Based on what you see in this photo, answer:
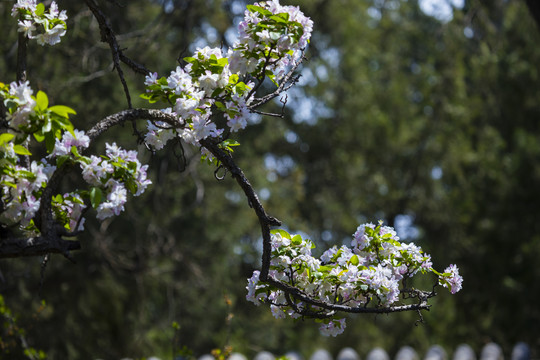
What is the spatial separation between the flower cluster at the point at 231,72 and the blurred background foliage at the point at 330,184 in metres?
3.55

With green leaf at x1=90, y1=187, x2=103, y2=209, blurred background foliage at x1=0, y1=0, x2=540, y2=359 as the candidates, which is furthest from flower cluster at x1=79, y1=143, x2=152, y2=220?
blurred background foliage at x1=0, y1=0, x2=540, y2=359

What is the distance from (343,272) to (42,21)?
153cm

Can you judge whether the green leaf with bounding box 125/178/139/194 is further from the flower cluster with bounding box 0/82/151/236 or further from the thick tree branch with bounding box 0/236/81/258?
the thick tree branch with bounding box 0/236/81/258

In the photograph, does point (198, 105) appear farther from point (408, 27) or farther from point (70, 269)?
point (408, 27)

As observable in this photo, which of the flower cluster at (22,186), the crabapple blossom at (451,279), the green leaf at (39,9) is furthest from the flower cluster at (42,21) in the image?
the crabapple blossom at (451,279)

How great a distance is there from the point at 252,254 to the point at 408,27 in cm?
929

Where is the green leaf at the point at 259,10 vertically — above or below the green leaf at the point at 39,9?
below

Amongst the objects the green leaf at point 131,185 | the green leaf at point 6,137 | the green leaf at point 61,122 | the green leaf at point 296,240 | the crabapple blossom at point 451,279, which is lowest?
the green leaf at point 6,137

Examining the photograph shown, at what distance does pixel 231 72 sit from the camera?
2.70m

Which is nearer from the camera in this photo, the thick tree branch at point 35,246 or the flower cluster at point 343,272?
the thick tree branch at point 35,246

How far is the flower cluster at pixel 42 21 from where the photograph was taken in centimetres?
277

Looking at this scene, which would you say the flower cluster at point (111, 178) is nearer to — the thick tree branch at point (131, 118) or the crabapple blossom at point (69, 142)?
the crabapple blossom at point (69, 142)

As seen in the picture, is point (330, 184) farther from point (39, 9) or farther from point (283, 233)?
point (39, 9)

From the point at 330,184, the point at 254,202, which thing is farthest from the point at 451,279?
the point at 330,184
